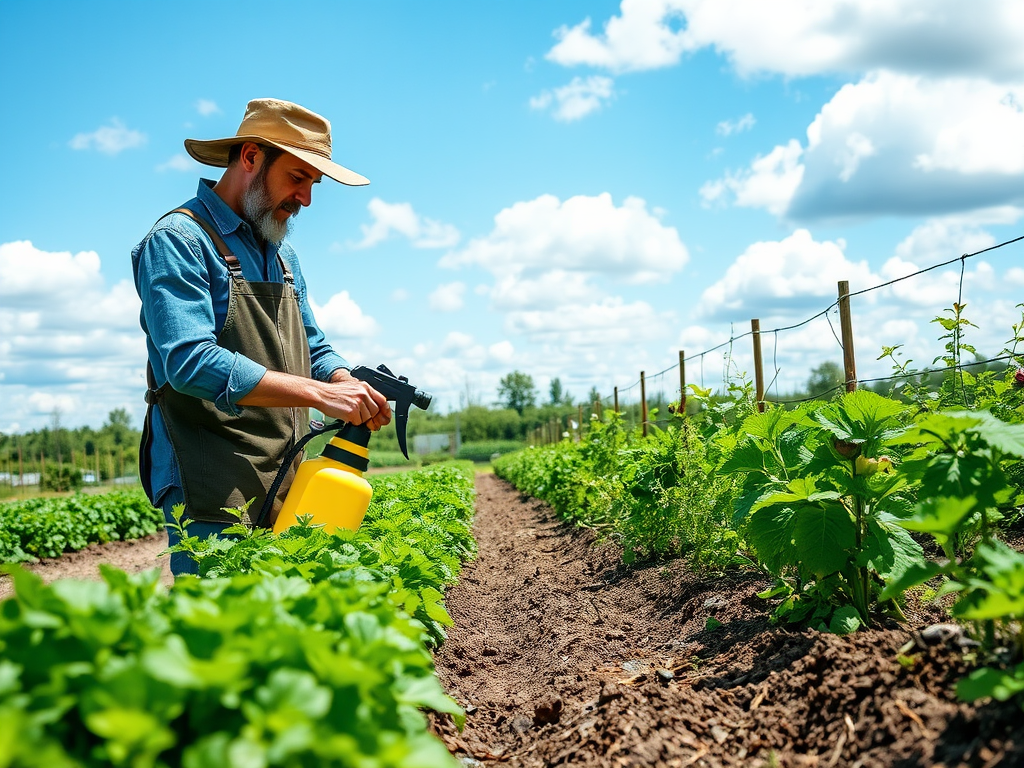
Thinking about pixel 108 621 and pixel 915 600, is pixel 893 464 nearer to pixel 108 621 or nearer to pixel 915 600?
pixel 915 600

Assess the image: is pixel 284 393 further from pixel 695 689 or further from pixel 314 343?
pixel 695 689

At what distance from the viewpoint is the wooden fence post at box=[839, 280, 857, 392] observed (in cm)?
511

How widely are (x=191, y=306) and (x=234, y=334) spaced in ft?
0.86

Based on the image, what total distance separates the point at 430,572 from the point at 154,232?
1631 millimetres

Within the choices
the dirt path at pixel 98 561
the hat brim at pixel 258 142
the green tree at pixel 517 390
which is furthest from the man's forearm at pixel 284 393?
the green tree at pixel 517 390

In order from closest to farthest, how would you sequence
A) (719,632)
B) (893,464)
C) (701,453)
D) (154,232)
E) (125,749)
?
1. (125,749)
2. (154,232)
3. (893,464)
4. (719,632)
5. (701,453)

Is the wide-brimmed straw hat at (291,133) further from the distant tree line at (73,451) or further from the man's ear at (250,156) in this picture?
the distant tree line at (73,451)

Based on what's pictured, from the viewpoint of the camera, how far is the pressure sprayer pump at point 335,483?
A: 3.08 m

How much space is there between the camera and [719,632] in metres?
3.67

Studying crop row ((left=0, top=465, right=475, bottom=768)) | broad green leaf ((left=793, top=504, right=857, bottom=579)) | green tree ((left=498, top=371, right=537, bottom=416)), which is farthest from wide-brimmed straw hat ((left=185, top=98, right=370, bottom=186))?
green tree ((left=498, top=371, right=537, bottom=416))

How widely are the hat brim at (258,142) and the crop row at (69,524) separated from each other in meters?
10.1

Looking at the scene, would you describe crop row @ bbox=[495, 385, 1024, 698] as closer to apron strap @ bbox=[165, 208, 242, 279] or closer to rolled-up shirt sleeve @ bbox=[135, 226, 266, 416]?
rolled-up shirt sleeve @ bbox=[135, 226, 266, 416]

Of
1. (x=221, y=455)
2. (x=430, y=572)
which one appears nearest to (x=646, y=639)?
(x=430, y=572)

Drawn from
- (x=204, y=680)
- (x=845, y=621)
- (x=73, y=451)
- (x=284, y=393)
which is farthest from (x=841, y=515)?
(x=73, y=451)
